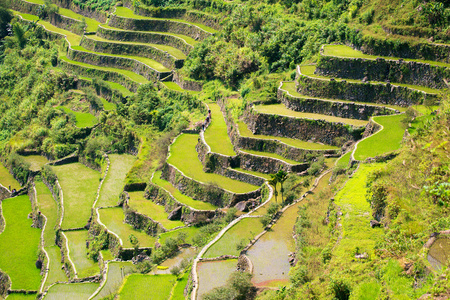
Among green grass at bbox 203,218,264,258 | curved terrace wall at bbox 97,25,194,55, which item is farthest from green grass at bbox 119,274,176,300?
curved terrace wall at bbox 97,25,194,55

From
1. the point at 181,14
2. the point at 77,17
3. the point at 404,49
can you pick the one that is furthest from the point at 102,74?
the point at 404,49

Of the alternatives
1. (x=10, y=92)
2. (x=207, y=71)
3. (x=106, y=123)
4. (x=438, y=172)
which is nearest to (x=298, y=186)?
(x=438, y=172)

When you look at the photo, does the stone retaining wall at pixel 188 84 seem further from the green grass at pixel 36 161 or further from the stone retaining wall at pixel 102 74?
the green grass at pixel 36 161

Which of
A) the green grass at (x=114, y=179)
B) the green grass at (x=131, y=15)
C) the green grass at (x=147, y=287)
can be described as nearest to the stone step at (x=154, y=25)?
the green grass at (x=131, y=15)

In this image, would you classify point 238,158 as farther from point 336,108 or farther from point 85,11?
point 85,11

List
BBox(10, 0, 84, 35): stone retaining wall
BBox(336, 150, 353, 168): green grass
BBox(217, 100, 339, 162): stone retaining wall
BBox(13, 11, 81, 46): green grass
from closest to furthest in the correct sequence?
BBox(336, 150, 353, 168): green grass → BBox(217, 100, 339, 162): stone retaining wall → BBox(13, 11, 81, 46): green grass → BBox(10, 0, 84, 35): stone retaining wall

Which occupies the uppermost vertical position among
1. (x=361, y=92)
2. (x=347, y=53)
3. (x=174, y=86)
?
(x=347, y=53)

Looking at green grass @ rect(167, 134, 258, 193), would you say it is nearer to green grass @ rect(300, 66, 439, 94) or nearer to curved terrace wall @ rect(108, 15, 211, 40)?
green grass @ rect(300, 66, 439, 94)
